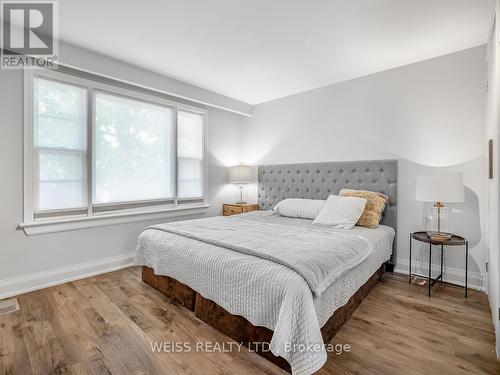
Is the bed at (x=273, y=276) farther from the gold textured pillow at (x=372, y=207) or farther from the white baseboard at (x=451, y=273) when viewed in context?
the white baseboard at (x=451, y=273)

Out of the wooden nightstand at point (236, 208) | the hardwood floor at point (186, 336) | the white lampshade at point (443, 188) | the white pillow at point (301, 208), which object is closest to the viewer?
the hardwood floor at point (186, 336)

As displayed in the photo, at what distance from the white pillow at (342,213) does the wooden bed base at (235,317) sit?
634 mm

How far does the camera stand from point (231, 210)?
446 cm

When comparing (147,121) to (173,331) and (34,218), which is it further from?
(173,331)

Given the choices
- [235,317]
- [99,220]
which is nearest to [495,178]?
[235,317]

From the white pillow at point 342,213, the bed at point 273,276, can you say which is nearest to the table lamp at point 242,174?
the bed at point 273,276

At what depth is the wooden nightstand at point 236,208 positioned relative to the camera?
4333mm

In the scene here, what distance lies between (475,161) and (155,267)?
3456 millimetres

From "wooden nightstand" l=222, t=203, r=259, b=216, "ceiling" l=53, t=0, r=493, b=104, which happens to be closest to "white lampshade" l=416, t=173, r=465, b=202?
"ceiling" l=53, t=0, r=493, b=104

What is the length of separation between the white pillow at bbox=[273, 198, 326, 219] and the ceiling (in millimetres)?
1722

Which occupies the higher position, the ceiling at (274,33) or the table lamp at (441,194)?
the ceiling at (274,33)

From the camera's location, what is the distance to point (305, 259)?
1.70m

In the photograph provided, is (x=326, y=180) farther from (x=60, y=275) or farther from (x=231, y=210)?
(x=60, y=275)

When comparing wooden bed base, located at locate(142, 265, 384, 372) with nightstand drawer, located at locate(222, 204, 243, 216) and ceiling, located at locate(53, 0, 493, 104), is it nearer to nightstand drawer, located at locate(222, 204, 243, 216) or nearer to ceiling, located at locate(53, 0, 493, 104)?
nightstand drawer, located at locate(222, 204, 243, 216)
